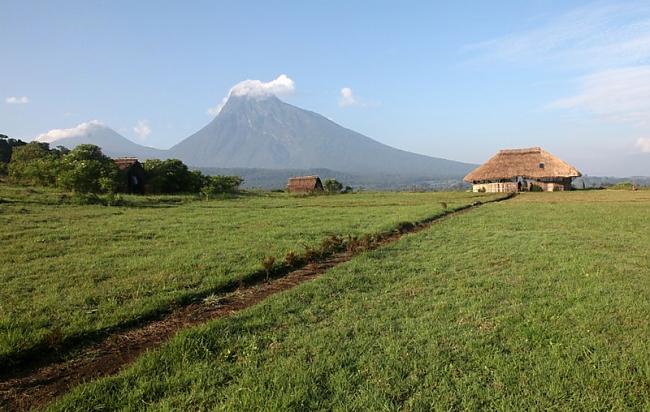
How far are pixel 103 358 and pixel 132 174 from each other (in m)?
35.5

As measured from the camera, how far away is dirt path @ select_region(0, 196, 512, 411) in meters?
3.65

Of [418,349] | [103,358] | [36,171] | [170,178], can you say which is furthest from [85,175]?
[418,349]

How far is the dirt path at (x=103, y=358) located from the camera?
12.0 feet

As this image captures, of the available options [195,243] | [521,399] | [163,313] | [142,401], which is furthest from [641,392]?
[195,243]

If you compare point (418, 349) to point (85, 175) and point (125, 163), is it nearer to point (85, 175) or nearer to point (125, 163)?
point (85, 175)

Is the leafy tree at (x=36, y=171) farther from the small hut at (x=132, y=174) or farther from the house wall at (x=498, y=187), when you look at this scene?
the house wall at (x=498, y=187)

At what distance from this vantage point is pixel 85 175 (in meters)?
27.6

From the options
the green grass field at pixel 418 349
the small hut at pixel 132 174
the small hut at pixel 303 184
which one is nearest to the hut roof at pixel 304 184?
the small hut at pixel 303 184

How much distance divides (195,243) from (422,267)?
5.66 metres

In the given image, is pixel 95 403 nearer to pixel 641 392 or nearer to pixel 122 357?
pixel 122 357

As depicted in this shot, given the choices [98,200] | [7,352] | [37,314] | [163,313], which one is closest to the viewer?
[7,352]

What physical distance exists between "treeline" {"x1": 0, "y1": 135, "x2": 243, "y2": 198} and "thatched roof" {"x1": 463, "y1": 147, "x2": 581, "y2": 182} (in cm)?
2717

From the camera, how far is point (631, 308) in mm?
5406

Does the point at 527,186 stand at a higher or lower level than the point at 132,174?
lower
